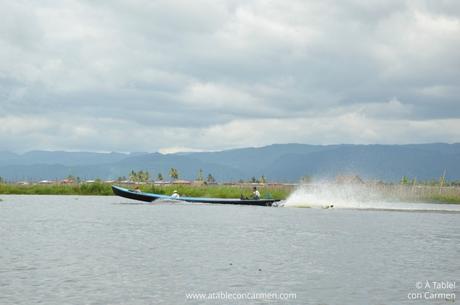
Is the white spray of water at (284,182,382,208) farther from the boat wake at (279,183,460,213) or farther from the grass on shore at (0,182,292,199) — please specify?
the grass on shore at (0,182,292,199)

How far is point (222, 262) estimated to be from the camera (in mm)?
30094

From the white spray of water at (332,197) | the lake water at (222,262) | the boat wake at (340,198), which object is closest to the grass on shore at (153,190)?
the white spray of water at (332,197)

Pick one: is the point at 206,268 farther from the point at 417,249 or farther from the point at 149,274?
the point at 417,249

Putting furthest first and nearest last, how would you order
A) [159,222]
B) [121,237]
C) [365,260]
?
[159,222] < [121,237] < [365,260]

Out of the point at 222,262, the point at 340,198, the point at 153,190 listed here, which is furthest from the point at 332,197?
the point at 222,262

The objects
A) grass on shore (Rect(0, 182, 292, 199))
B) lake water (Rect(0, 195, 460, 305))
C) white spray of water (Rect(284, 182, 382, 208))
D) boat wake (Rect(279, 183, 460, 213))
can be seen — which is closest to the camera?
lake water (Rect(0, 195, 460, 305))

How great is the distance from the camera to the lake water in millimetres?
22562

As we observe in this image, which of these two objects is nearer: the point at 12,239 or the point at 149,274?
the point at 149,274

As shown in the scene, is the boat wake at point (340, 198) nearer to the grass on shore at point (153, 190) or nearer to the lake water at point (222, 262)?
the grass on shore at point (153, 190)

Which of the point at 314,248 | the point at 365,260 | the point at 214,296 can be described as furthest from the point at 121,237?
the point at 214,296

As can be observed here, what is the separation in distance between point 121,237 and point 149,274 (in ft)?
47.2

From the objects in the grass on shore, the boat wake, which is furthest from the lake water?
the grass on shore

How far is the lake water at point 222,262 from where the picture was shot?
22562 mm

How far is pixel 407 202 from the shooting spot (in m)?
94.9
